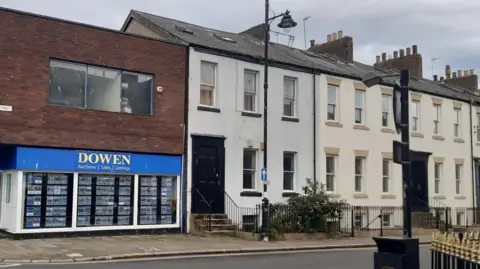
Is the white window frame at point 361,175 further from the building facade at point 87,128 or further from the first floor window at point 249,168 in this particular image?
the building facade at point 87,128

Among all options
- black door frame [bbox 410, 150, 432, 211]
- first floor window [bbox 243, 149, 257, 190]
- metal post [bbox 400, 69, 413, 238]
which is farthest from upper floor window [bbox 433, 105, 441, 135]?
metal post [bbox 400, 69, 413, 238]

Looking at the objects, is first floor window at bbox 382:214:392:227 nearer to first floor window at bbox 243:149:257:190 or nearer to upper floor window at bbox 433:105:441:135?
upper floor window at bbox 433:105:441:135

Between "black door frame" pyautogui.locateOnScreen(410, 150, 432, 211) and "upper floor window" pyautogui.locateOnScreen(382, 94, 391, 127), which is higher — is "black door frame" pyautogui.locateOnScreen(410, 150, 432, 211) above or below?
below

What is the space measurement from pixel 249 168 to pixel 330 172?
475cm

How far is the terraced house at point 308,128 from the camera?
896 inches

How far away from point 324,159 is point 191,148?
726 centimetres

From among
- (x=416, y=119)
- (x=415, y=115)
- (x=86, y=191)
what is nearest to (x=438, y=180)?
(x=416, y=119)

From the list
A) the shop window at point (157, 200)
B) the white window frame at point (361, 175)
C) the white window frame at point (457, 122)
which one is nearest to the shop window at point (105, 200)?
the shop window at point (157, 200)

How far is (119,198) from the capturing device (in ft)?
66.9

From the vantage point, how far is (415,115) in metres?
31.0

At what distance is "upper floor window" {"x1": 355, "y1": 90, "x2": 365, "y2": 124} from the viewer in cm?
2834

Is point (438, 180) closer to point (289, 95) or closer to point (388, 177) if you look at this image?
point (388, 177)

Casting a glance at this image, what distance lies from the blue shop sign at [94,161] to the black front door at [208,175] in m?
0.86

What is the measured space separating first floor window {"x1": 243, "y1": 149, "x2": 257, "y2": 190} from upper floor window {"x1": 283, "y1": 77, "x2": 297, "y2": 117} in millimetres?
2569
